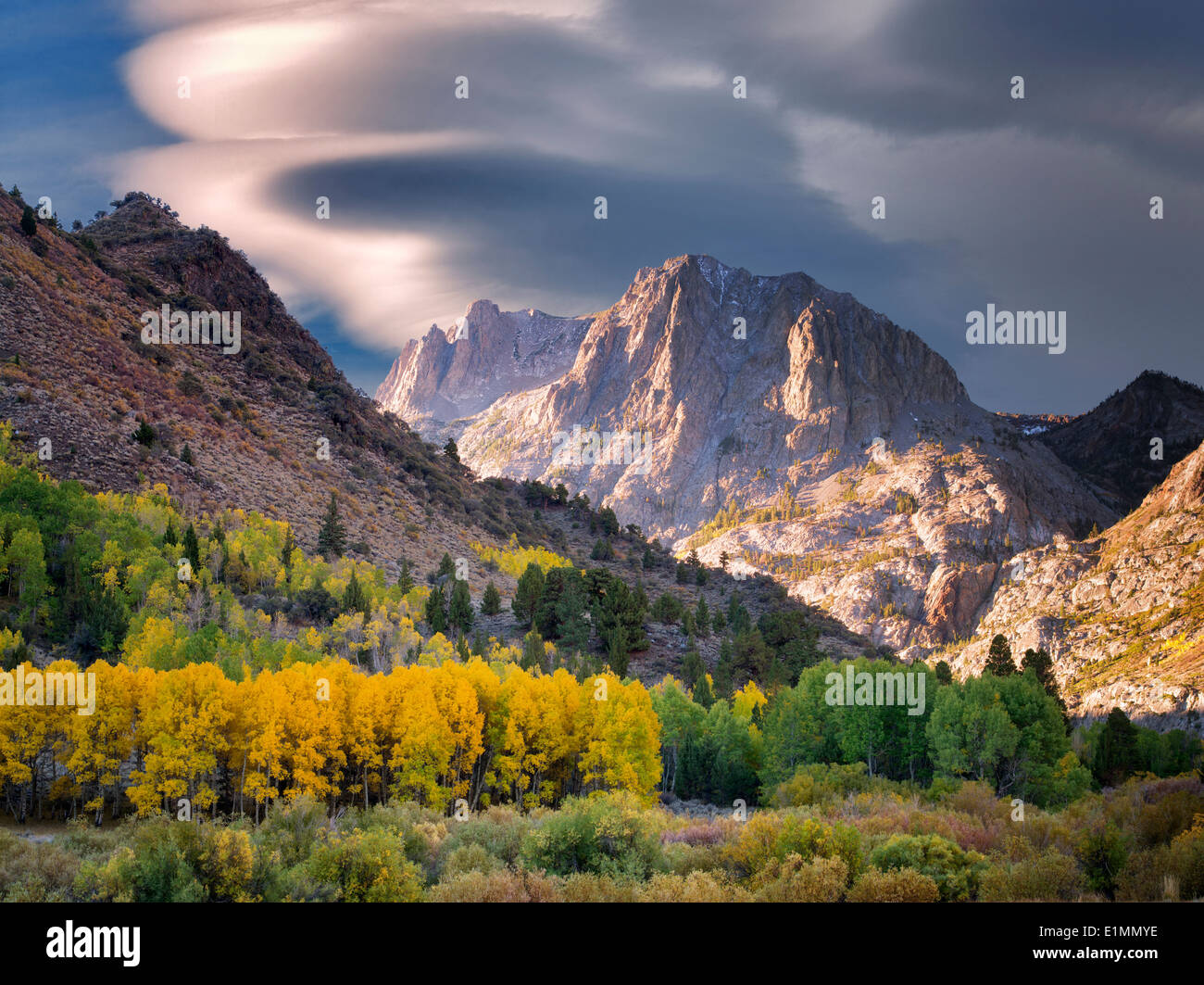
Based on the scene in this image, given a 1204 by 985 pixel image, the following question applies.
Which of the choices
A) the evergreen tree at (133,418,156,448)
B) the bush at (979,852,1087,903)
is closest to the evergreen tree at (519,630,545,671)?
the evergreen tree at (133,418,156,448)

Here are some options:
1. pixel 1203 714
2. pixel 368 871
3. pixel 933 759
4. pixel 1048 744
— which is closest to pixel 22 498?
pixel 368 871

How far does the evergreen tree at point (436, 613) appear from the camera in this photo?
70125 mm

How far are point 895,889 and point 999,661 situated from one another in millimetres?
47143

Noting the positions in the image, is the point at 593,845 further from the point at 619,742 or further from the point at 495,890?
the point at 619,742

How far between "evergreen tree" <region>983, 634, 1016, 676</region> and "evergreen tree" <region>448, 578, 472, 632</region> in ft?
131

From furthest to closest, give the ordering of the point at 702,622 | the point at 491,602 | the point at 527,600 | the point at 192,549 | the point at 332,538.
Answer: the point at 702,622, the point at 491,602, the point at 332,538, the point at 527,600, the point at 192,549

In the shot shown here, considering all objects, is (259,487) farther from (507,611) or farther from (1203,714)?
(1203,714)

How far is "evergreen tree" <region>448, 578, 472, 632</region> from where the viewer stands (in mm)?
70750

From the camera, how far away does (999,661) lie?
66.4m

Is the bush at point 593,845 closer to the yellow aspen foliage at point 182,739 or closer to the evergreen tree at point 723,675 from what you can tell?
the yellow aspen foliage at point 182,739

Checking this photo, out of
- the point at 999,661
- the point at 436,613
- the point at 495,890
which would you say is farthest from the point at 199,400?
the point at 495,890

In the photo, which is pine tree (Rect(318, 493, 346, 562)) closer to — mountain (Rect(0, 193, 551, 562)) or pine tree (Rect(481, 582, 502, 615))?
mountain (Rect(0, 193, 551, 562))

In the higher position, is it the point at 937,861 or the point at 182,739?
the point at 182,739

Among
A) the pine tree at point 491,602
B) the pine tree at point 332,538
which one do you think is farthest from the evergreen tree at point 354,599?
the pine tree at point 491,602
